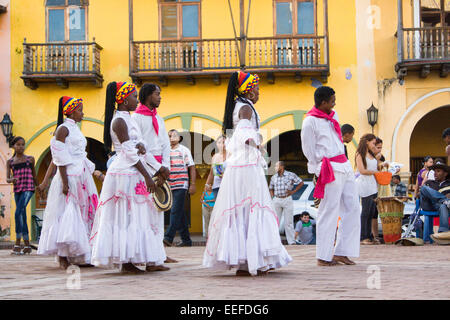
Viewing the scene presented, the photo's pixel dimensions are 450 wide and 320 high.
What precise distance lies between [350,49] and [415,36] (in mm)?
1817

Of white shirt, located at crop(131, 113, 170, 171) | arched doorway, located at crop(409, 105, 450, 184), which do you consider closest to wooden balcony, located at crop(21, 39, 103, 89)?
arched doorway, located at crop(409, 105, 450, 184)

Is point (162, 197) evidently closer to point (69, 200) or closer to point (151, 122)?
point (151, 122)

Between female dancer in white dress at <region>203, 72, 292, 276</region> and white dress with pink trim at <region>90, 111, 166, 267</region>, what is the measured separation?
63 cm

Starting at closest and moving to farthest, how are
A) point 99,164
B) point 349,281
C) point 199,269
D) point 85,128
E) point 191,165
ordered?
point 349,281
point 199,269
point 191,165
point 85,128
point 99,164

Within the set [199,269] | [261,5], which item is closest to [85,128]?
[261,5]

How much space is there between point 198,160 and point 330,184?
52.1 feet

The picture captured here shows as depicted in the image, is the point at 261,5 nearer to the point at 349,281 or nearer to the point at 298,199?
the point at 298,199

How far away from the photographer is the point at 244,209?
22.6ft

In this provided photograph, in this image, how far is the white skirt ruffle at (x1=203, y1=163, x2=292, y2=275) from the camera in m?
6.71

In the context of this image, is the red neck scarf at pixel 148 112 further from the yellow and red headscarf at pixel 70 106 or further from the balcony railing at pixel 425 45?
the balcony railing at pixel 425 45

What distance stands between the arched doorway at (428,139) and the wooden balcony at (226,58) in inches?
168

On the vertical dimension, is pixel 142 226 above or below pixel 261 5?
below

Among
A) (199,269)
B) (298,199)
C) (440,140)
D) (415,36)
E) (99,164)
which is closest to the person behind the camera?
(199,269)

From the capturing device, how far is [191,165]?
521 inches
